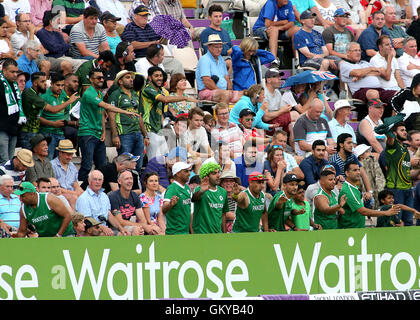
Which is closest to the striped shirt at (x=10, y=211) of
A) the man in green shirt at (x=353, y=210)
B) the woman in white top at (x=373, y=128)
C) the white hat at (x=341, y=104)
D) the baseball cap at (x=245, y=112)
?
the baseball cap at (x=245, y=112)

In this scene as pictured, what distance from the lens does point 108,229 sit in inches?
389

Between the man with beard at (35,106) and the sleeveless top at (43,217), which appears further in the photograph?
the man with beard at (35,106)

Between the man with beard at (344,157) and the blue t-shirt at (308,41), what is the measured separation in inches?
104

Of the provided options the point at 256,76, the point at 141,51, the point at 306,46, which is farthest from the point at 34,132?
the point at 306,46

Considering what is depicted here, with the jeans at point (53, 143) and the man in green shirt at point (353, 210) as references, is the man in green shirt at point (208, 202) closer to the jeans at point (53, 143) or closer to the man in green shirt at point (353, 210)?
the man in green shirt at point (353, 210)

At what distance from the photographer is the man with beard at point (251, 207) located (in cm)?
1021

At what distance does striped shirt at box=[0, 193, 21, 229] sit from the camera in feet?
33.1

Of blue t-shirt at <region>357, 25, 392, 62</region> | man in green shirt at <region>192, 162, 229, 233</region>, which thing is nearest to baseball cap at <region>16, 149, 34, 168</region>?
man in green shirt at <region>192, 162, 229, 233</region>

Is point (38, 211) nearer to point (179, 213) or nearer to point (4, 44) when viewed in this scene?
point (179, 213)

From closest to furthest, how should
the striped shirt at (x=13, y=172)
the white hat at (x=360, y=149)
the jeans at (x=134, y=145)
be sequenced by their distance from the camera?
the striped shirt at (x=13, y=172) < the jeans at (x=134, y=145) < the white hat at (x=360, y=149)

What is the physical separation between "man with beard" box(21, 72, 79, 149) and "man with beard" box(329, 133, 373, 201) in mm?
3323

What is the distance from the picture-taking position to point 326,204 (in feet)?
34.9

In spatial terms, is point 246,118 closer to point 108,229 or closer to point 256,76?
point 256,76

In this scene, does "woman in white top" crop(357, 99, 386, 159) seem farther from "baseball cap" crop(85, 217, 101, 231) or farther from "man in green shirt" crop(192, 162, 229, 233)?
"baseball cap" crop(85, 217, 101, 231)
